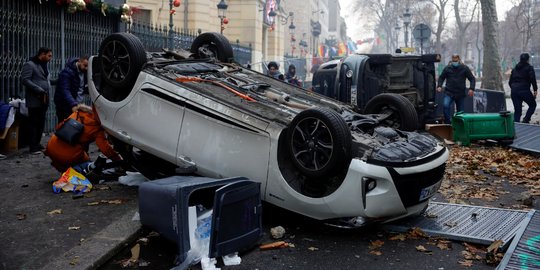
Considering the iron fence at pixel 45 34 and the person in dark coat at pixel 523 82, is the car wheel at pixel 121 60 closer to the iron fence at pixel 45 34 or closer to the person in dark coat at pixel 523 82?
the iron fence at pixel 45 34

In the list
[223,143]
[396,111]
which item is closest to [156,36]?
[396,111]

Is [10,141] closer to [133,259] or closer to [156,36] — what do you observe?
[133,259]

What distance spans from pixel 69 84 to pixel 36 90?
0.50 metres

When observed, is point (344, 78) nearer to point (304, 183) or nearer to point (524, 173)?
point (524, 173)

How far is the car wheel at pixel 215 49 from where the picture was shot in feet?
23.3

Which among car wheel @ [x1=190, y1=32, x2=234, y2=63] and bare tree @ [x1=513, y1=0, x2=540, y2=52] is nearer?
car wheel @ [x1=190, y1=32, x2=234, y2=63]

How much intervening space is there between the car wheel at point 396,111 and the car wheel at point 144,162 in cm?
250

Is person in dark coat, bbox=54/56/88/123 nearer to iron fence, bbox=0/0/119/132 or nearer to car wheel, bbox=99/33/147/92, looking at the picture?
iron fence, bbox=0/0/119/132

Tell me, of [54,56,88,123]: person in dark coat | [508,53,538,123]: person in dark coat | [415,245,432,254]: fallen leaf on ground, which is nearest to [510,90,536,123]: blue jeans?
[508,53,538,123]: person in dark coat

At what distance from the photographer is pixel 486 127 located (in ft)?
33.9

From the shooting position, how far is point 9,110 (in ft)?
26.3

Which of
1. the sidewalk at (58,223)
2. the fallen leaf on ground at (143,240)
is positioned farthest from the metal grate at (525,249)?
the sidewalk at (58,223)

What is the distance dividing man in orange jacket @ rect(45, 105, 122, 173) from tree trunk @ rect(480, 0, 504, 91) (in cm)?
1807

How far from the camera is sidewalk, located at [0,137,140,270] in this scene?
402 cm
